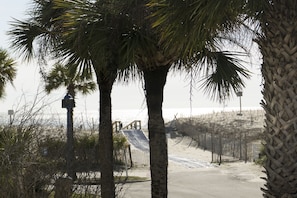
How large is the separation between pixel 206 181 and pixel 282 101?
57.0 feet

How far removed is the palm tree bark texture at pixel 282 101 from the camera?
6359mm

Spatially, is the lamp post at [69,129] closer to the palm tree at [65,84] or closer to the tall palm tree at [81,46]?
the tall palm tree at [81,46]

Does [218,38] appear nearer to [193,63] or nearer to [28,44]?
[193,63]

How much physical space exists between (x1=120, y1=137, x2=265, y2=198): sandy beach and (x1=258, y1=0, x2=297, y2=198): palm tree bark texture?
7.58 m

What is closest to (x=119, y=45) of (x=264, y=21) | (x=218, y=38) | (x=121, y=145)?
(x=218, y=38)

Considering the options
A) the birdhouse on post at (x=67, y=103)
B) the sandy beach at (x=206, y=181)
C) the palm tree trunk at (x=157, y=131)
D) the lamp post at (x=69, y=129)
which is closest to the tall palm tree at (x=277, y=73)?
the palm tree trunk at (x=157, y=131)

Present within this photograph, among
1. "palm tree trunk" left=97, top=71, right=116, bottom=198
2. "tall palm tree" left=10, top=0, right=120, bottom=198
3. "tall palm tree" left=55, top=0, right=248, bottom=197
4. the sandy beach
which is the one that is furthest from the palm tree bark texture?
the sandy beach

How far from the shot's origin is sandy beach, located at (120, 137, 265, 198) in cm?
1920

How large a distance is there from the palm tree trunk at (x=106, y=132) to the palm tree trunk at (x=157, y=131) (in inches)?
56.4

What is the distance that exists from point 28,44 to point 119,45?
3.28 meters

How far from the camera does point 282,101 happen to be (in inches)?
252

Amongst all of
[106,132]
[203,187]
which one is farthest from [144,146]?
[106,132]

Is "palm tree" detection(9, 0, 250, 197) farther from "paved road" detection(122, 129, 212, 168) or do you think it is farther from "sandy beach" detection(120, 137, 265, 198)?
"paved road" detection(122, 129, 212, 168)

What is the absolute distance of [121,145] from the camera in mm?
30562
